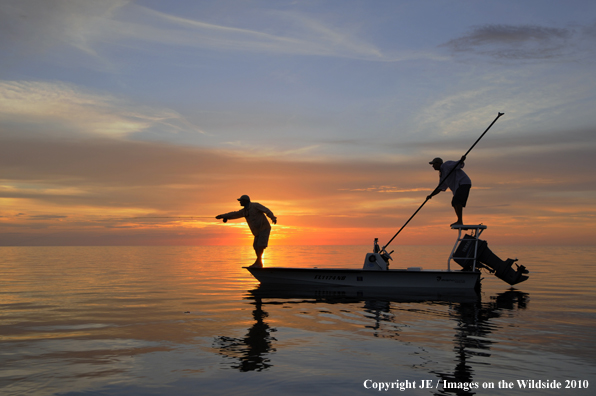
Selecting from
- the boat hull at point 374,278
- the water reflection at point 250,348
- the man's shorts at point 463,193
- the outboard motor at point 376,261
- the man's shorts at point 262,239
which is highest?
the man's shorts at point 463,193

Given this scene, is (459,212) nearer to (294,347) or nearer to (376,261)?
(376,261)

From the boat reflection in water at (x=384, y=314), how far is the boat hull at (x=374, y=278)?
242 millimetres

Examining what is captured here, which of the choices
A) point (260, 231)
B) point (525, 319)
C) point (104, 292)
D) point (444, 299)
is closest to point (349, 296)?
point (444, 299)

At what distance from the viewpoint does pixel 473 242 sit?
46.4 feet

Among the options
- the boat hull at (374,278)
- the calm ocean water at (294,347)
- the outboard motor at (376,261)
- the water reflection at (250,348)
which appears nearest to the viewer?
the calm ocean water at (294,347)

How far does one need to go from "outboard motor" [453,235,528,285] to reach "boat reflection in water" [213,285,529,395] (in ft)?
2.50

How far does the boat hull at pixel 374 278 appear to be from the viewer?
1378cm

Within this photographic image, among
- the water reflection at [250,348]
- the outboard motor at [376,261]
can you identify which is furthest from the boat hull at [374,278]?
the water reflection at [250,348]

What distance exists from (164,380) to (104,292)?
1177 cm

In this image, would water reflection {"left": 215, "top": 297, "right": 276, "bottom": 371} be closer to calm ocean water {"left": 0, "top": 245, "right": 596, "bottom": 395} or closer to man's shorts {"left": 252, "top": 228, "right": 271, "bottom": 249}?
calm ocean water {"left": 0, "top": 245, "right": 596, "bottom": 395}

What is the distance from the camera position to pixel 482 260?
47.5 ft

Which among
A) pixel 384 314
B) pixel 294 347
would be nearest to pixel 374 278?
pixel 384 314

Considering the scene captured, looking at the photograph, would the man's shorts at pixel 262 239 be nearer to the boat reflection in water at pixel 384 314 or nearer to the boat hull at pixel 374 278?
the boat hull at pixel 374 278

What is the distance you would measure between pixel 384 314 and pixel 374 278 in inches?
161
